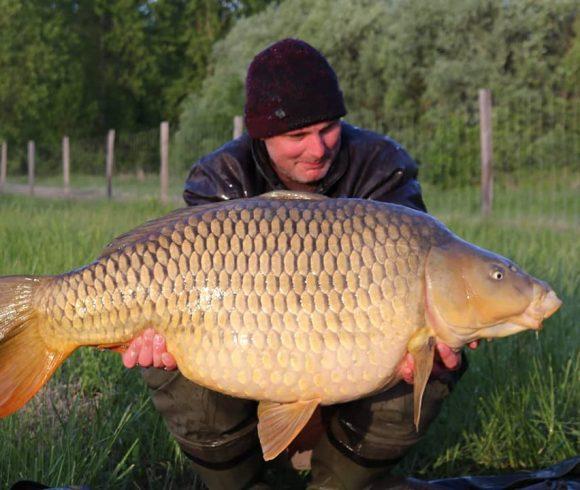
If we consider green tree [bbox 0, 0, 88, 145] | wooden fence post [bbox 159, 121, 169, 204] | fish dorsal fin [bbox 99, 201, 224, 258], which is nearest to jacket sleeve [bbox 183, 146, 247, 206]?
fish dorsal fin [bbox 99, 201, 224, 258]

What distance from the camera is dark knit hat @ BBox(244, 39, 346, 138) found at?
216 centimetres

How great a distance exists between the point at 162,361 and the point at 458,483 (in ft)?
2.48

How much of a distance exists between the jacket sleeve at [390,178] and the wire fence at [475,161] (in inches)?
178

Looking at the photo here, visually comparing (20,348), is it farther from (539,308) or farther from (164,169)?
(164,169)

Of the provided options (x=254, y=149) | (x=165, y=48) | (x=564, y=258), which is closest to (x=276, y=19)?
(x=165, y=48)

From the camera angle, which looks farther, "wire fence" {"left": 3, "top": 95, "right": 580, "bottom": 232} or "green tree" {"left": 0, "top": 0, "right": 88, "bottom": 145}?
"green tree" {"left": 0, "top": 0, "right": 88, "bottom": 145}

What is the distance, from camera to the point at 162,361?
176cm

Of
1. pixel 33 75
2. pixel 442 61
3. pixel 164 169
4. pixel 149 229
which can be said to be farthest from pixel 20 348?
pixel 33 75

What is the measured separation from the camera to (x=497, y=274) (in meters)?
1.67

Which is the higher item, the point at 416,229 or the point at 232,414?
the point at 416,229

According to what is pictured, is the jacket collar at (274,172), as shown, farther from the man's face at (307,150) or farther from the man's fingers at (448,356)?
the man's fingers at (448,356)

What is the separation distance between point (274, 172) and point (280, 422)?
758mm

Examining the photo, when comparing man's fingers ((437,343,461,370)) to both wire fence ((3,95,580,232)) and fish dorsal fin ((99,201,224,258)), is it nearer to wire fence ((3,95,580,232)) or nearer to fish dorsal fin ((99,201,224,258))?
fish dorsal fin ((99,201,224,258))

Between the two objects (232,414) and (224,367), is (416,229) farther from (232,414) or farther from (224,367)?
(232,414)
